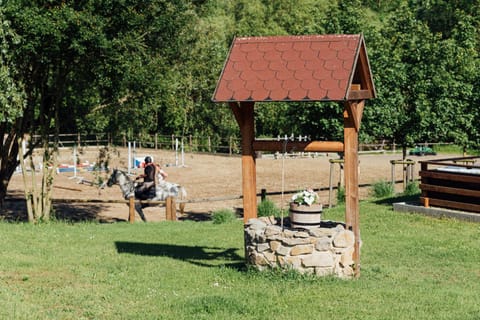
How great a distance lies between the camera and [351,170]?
500 inches

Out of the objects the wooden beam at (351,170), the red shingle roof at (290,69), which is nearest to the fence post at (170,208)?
the red shingle roof at (290,69)

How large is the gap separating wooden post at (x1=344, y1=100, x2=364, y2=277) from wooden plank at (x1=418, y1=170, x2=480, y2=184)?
725 centimetres

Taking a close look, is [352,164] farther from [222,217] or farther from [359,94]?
[222,217]

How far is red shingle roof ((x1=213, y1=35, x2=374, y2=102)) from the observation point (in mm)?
12453

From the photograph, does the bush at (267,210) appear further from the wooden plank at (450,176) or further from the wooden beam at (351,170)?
the wooden beam at (351,170)

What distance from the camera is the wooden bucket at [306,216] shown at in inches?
498

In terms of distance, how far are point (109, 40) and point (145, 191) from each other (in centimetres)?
633

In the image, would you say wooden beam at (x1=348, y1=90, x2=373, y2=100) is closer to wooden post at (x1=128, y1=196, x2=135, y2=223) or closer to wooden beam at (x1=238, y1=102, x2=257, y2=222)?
wooden beam at (x1=238, y1=102, x2=257, y2=222)

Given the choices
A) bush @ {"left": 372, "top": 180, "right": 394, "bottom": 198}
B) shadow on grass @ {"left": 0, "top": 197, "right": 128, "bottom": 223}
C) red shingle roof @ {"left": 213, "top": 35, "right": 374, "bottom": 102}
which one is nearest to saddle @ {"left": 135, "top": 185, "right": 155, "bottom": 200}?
shadow on grass @ {"left": 0, "top": 197, "right": 128, "bottom": 223}

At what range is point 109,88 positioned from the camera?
20969 millimetres

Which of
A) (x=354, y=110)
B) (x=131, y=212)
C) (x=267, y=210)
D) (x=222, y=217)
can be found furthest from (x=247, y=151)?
(x=131, y=212)

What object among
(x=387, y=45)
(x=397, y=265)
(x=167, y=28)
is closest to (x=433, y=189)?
(x=397, y=265)

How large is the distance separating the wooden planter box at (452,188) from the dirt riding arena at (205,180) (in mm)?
4106

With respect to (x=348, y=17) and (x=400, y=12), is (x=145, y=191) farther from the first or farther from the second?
(x=400, y=12)
